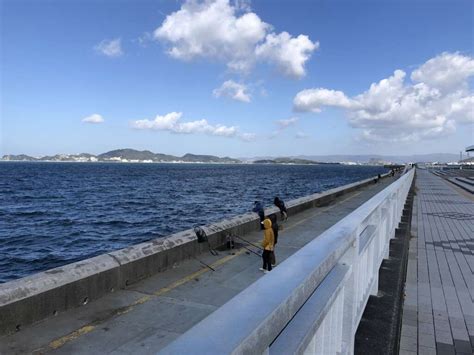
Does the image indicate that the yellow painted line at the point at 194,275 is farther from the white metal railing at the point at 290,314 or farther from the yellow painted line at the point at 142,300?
the white metal railing at the point at 290,314

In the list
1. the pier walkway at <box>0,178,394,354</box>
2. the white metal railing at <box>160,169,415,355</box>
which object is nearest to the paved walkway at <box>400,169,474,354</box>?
the white metal railing at <box>160,169,415,355</box>

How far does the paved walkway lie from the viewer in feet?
14.7

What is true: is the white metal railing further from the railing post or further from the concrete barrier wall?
the concrete barrier wall

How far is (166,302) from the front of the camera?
673 cm

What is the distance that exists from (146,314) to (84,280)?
1160 millimetres

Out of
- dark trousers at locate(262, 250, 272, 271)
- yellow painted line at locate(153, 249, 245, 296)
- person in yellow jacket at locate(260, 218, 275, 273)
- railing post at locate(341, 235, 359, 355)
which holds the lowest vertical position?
yellow painted line at locate(153, 249, 245, 296)

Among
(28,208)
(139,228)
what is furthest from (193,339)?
(28,208)

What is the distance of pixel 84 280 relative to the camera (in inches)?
257

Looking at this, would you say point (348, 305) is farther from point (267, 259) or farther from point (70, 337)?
point (267, 259)

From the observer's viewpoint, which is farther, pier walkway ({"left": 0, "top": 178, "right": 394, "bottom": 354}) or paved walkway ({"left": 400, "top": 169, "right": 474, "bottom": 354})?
pier walkway ({"left": 0, "top": 178, "right": 394, "bottom": 354})

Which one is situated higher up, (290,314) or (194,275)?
(290,314)

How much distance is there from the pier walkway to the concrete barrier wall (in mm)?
141

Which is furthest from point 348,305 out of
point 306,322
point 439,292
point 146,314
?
point 439,292

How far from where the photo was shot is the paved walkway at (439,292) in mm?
4476
